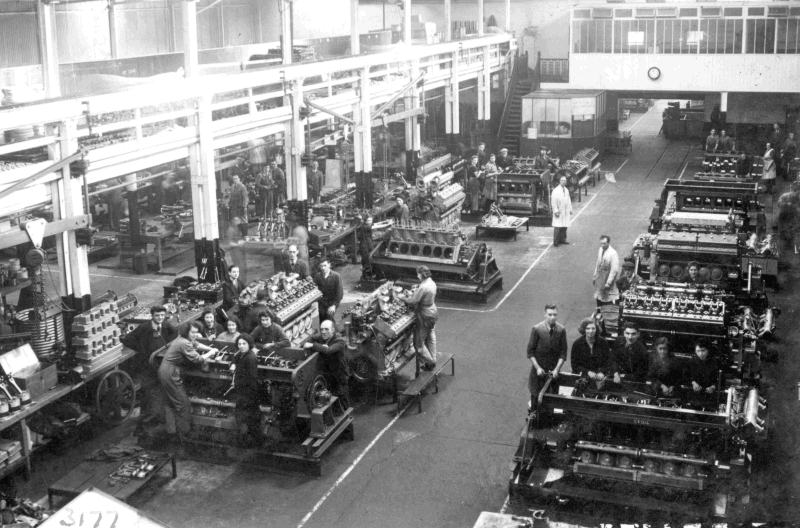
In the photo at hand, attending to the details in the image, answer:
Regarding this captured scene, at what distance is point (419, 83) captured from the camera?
26.6 metres

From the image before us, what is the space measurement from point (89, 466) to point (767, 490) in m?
7.21

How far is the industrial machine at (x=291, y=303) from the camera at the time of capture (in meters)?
13.4

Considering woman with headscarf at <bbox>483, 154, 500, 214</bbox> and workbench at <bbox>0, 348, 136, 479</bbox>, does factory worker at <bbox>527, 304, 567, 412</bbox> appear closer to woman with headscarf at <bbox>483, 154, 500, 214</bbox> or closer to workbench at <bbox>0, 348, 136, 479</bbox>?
workbench at <bbox>0, 348, 136, 479</bbox>

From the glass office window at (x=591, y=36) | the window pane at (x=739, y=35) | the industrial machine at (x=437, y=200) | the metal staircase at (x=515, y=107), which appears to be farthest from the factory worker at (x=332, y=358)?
the window pane at (x=739, y=35)

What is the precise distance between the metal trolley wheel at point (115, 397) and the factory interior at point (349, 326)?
4 cm

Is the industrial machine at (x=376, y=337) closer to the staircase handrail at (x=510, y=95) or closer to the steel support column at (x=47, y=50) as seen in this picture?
the steel support column at (x=47, y=50)

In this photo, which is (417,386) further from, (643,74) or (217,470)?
(643,74)

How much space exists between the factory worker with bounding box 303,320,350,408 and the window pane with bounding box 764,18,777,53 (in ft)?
80.0

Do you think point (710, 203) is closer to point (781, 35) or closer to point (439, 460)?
point (439, 460)

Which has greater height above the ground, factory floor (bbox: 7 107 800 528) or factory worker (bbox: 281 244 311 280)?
factory worker (bbox: 281 244 311 280)

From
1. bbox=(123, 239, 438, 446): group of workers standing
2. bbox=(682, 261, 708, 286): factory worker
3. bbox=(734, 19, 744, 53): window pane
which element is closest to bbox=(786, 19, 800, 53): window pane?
bbox=(734, 19, 744, 53): window pane

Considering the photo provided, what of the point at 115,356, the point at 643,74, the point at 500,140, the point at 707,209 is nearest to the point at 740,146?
the point at 643,74

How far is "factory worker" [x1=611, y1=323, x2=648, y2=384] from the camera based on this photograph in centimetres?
1054

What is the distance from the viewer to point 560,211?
2084cm
